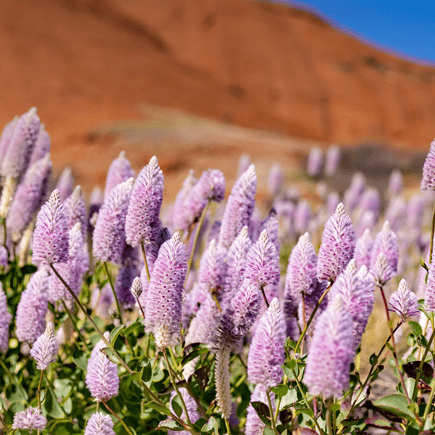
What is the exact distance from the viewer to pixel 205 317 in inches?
72.8

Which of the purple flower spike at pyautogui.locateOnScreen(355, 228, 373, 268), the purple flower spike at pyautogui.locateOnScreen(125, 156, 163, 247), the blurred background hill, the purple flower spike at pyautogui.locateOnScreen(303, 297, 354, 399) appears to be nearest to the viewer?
the purple flower spike at pyautogui.locateOnScreen(303, 297, 354, 399)

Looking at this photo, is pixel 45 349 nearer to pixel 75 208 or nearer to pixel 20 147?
pixel 75 208

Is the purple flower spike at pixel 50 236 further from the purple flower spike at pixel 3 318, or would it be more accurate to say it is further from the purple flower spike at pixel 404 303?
the purple flower spike at pixel 404 303

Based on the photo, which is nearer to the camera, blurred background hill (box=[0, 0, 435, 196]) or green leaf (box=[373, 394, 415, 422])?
green leaf (box=[373, 394, 415, 422])

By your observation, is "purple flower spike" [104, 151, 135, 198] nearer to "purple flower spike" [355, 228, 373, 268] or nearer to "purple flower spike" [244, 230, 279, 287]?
"purple flower spike" [244, 230, 279, 287]

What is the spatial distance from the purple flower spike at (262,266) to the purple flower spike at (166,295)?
0.28 metres

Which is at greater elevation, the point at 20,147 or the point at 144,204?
the point at 20,147

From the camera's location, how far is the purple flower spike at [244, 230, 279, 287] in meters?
1.71

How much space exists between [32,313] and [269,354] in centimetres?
114

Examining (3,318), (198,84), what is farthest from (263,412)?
(198,84)

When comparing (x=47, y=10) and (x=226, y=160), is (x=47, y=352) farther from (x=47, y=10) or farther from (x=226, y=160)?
(x=47, y=10)

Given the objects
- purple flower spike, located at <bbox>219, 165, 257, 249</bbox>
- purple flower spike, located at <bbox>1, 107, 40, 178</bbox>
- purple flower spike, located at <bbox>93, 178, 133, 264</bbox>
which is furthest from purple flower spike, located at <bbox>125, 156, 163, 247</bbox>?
purple flower spike, located at <bbox>1, 107, 40, 178</bbox>

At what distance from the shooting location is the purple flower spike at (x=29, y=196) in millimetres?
2826

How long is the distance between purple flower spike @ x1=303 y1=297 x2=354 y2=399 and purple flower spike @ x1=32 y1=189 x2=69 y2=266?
98cm
